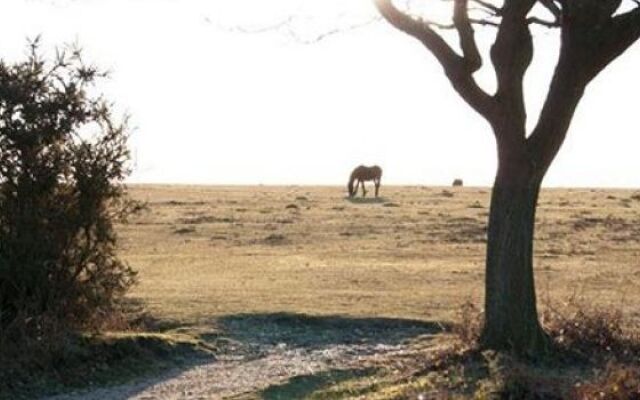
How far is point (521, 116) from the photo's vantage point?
17.7 metres

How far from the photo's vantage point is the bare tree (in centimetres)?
1733

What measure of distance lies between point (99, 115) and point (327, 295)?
7.58 m

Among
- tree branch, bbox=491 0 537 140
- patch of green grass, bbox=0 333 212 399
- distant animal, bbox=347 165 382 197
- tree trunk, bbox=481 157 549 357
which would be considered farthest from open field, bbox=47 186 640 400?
distant animal, bbox=347 165 382 197

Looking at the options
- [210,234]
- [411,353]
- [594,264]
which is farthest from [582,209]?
[411,353]

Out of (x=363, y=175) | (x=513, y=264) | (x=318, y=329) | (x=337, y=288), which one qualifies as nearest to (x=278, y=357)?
(x=318, y=329)

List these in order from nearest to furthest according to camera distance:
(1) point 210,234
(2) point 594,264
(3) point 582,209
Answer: (2) point 594,264 < (1) point 210,234 < (3) point 582,209

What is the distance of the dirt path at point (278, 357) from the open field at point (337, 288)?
32mm

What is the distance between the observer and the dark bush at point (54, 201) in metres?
18.2

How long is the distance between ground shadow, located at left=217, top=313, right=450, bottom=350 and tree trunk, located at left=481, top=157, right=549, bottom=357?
2.61 metres

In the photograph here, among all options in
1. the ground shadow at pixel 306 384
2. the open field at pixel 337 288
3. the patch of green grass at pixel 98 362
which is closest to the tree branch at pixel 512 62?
the open field at pixel 337 288

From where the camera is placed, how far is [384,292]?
85.2 ft

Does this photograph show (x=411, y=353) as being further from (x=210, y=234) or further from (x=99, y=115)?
(x=210, y=234)

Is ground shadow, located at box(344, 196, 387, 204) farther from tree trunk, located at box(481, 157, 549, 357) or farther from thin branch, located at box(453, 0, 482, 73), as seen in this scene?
tree trunk, located at box(481, 157, 549, 357)

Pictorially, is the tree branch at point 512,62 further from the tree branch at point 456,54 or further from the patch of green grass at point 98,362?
the patch of green grass at point 98,362
